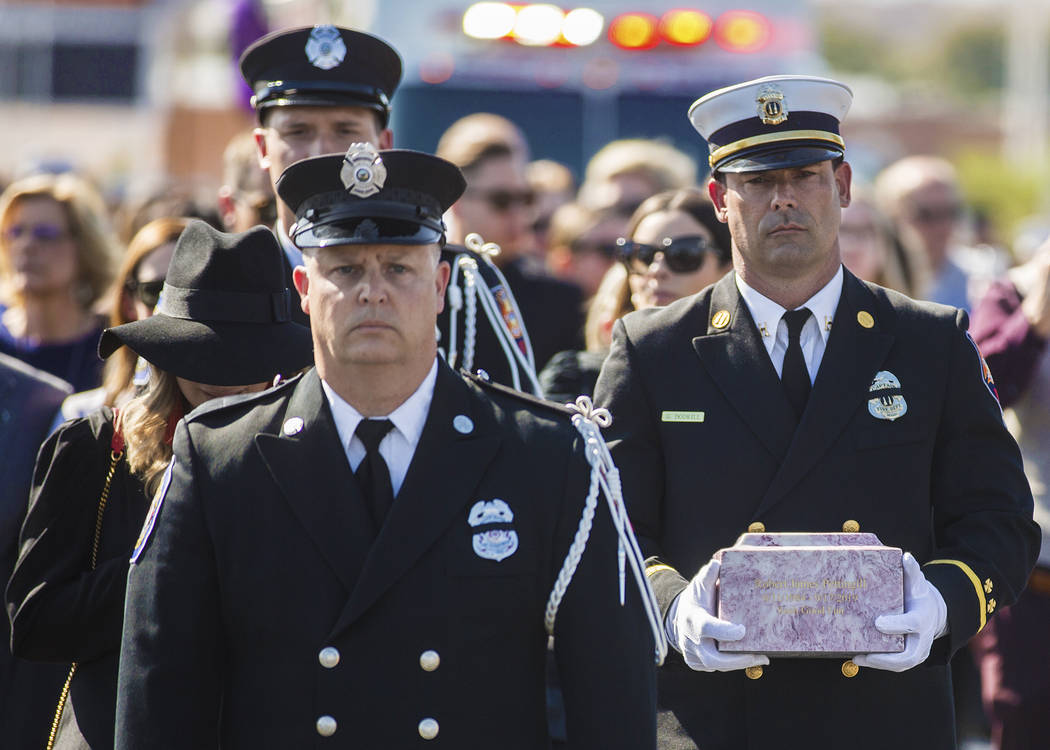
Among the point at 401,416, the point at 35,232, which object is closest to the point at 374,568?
the point at 401,416

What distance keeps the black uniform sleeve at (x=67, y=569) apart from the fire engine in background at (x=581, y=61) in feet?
18.5

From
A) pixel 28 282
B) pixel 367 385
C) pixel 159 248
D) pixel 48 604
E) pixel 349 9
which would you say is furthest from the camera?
pixel 349 9

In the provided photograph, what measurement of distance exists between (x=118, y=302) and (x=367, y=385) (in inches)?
82.3

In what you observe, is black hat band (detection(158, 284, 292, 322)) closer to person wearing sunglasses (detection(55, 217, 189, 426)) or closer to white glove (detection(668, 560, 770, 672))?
person wearing sunglasses (detection(55, 217, 189, 426))

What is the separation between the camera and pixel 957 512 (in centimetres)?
373

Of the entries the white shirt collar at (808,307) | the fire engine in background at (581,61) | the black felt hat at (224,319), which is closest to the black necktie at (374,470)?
the black felt hat at (224,319)

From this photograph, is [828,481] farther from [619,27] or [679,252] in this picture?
[619,27]

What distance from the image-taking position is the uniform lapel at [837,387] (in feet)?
12.2

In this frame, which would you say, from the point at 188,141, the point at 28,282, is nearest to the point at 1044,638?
the point at 28,282

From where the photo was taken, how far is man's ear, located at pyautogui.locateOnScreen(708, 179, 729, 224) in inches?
156

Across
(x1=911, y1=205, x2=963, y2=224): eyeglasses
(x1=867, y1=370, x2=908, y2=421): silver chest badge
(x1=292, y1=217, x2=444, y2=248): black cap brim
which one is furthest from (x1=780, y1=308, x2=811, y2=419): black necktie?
(x1=911, y1=205, x2=963, y2=224): eyeglasses

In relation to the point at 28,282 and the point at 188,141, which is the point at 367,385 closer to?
the point at 28,282

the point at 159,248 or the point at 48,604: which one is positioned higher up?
the point at 159,248

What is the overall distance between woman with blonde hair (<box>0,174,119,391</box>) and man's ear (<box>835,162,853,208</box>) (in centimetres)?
348
